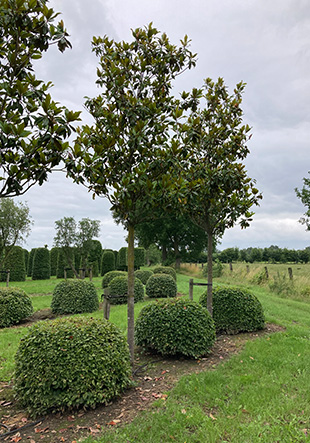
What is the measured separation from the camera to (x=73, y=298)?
32.8ft

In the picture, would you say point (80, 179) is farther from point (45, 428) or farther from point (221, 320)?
point (221, 320)

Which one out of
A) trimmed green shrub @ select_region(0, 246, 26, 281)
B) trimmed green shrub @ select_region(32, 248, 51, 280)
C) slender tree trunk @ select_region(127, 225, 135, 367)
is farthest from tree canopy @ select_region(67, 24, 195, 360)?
trimmed green shrub @ select_region(32, 248, 51, 280)

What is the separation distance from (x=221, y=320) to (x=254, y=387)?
2881 millimetres

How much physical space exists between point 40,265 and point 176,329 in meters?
21.7

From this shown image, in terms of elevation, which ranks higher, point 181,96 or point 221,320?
point 181,96

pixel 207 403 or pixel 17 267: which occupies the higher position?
pixel 17 267

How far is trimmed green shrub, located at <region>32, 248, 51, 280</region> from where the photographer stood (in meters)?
24.3

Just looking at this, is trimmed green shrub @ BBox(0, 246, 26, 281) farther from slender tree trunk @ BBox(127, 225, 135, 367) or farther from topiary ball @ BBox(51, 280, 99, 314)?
slender tree trunk @ BBox(127, 225, 135, 367)

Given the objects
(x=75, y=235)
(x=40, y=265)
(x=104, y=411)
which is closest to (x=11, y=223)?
(x=75, y=235)

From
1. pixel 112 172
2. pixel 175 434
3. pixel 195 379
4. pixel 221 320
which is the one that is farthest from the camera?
pixel 221 320

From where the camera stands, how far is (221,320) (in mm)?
6836

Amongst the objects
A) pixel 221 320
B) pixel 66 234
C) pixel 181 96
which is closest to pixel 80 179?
pixel 181 96

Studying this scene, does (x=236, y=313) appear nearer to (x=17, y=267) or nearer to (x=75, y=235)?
(x=75, y=235)

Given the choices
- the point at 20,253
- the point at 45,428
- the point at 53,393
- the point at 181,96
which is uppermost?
the point at 181,96
